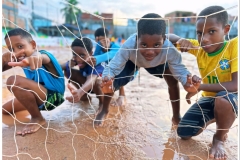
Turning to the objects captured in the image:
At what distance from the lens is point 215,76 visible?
4.14 feet

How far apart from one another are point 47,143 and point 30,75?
18.2 inches

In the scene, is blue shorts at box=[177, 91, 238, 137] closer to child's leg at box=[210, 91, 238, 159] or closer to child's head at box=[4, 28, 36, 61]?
child's leg at box=[210, 91, 238, 159]

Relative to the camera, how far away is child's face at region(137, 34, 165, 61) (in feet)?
3.88

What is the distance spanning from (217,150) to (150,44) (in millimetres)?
628

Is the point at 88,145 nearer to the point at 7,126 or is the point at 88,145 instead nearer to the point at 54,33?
the point at 7,126

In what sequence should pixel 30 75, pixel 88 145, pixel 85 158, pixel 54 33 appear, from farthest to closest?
pixel 54 33
pixel 30 75
pixel 88 145
pixel 85 158

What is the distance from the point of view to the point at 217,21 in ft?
3.83

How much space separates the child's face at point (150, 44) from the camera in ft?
3.88

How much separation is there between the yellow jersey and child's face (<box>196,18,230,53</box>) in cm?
6

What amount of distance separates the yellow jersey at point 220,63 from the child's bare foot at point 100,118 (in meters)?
0.68

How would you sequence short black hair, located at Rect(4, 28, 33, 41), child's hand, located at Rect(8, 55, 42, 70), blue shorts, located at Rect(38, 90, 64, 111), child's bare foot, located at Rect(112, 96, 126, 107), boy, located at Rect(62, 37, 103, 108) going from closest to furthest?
child's hand, located at Rect(8, 55, 42, 70)
short black hair, located at Rect(4, 28, 33, 41)
blue shorts, located at Rect(38, 90, 64, 111)
boy, located at Rect(62, 37, 103, 108)
child's bare foot, located at Rect(112, 96, 126, 107)

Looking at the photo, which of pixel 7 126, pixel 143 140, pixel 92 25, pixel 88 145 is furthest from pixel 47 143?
pixel 92 25

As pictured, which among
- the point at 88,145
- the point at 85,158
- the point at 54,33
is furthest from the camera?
the point at 54,33

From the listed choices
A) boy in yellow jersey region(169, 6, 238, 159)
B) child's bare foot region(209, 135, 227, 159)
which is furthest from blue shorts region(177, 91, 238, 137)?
child's bare foot region(209, 135, 227, 159)
